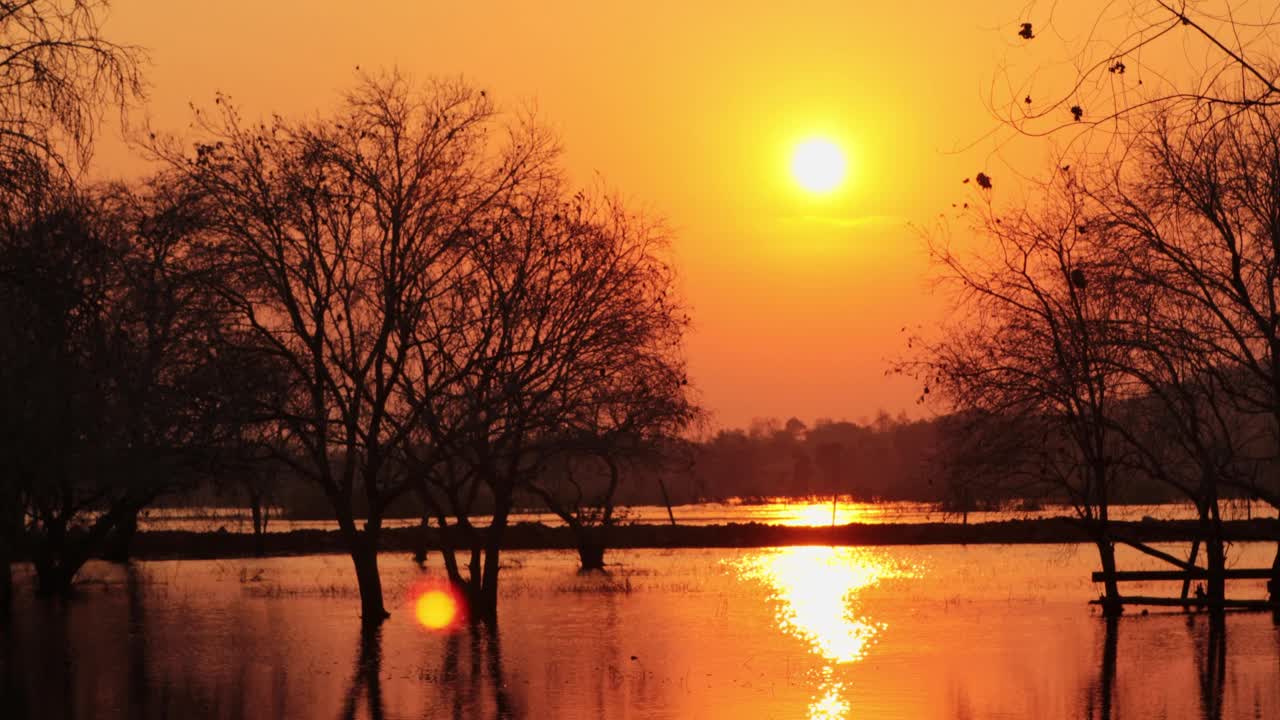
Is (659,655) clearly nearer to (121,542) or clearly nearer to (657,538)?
(121,542)

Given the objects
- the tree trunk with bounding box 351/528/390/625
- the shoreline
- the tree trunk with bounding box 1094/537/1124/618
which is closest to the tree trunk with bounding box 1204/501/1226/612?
the tree trunk with bounding box 1094/537/1124/618

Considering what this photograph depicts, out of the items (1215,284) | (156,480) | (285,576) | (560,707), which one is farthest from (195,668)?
(285,576)

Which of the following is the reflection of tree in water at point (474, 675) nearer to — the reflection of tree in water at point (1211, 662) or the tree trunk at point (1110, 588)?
the reflection of tree in water at point (1211, 662)

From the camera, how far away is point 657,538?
96.1 meters

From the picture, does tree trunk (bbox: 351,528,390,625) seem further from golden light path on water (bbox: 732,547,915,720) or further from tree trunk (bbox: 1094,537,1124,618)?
tree trunk (bbox: 1094,537,1124,618)

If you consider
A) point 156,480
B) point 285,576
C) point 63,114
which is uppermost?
point 63,114

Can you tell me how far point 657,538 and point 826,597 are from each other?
45.5 metres

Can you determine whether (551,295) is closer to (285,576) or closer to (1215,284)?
(1215,284)

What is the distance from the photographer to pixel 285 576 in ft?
224

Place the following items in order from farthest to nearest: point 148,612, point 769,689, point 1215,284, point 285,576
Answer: point 285,576
point 148,612
point 1215,284
point 769,689

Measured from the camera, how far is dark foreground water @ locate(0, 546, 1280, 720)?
958 inches

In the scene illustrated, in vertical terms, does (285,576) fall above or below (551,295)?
below

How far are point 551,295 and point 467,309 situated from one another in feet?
6.62

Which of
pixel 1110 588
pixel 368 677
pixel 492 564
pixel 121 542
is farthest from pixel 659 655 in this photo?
pixel 121 542
